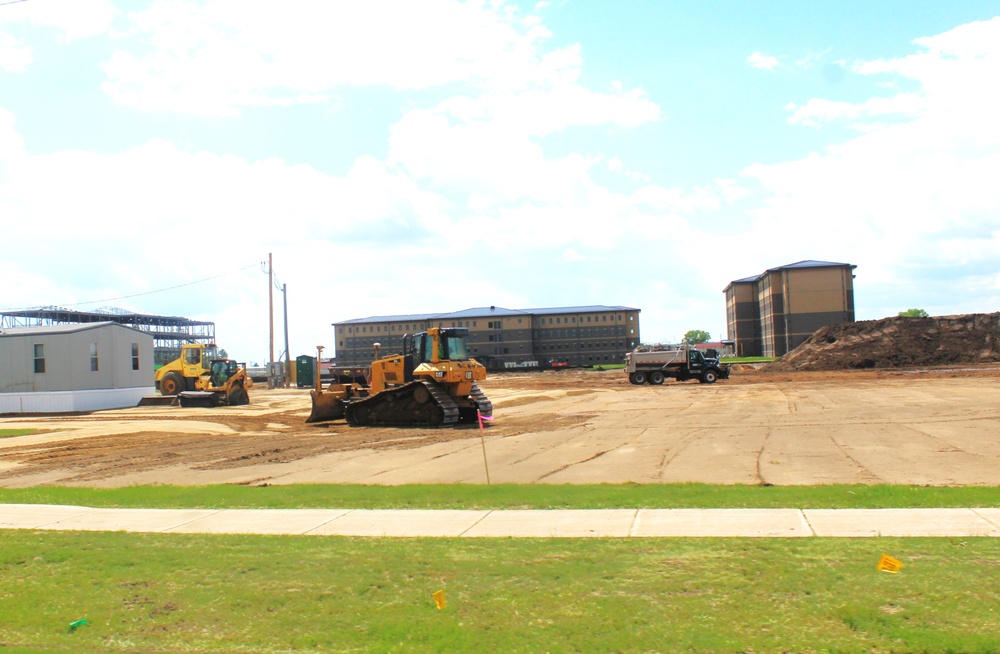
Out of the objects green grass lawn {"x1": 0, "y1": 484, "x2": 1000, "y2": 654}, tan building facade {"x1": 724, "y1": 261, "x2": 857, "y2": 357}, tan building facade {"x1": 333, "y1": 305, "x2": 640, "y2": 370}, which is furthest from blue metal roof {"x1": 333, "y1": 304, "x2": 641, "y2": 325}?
green grass lawn {"x1": 0, "y1": 484, "x2": 1000, "y2": 654}

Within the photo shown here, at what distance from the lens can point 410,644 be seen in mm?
6121

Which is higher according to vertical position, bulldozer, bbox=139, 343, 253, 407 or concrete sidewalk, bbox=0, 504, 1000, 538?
bulldozer, bbox=139, 343, 253, 407

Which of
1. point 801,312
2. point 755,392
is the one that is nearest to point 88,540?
point 755,392

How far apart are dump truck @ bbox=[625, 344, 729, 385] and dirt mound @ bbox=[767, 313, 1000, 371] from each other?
14845 millimetres

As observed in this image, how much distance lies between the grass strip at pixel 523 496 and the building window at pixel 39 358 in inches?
1313

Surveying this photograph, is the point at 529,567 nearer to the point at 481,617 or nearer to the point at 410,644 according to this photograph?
the point at 481,617

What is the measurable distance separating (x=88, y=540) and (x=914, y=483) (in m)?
12.1

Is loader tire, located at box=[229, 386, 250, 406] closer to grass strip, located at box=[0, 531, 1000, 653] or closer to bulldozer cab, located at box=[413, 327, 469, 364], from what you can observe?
bulldozer cab, located at box=[413, 327, 469, 364]

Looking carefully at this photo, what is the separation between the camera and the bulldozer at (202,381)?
46.8m

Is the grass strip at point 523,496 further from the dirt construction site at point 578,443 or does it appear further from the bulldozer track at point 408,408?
the bulldozer track at point 408,408

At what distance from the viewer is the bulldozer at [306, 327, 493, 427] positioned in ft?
97.8

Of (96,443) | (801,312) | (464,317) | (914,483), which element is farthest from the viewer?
(464,317)

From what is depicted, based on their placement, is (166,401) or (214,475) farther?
(166,401)

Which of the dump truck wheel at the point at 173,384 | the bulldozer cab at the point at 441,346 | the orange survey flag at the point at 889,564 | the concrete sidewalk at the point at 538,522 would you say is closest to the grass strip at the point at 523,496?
the concrete sidewalk at the point at 538,522
